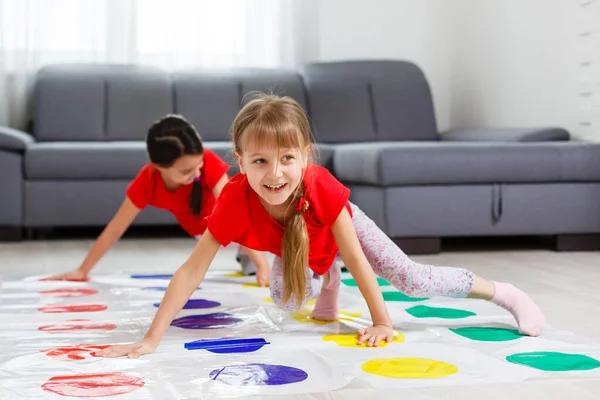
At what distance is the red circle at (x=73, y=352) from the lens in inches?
65.6

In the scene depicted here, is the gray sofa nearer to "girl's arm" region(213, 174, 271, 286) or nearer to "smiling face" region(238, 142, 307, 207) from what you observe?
"girl's arm" region(213, 174, 271, 286)

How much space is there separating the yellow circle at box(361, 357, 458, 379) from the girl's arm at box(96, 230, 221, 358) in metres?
0.41

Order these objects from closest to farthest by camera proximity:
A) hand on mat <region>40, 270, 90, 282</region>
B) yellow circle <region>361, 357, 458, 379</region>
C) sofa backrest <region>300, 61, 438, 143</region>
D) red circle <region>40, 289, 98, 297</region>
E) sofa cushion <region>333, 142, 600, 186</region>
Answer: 1. yellow circle <region>361, 357, 458, 379</region>
2. red circle <region>40, 289, 98, 297</region>
3. hand on mat <region>40, 270, 90, 282</region>
4. sofa cushion <region>333, 142, 600, 186</region>
5. sofa backrest <region>300, 61, 438, 143</region>

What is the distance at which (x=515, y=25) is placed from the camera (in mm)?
4527

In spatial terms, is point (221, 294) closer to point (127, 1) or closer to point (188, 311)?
point (188, 311)

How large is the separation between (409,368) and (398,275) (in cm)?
40

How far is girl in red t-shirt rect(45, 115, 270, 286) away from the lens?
8.18 ft

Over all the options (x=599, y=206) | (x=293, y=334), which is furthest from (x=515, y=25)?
(x=293, y=334)

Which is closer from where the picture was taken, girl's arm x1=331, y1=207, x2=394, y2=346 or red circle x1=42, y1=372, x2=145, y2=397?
red circle x1=42, y1=372, x2=145, y2=397

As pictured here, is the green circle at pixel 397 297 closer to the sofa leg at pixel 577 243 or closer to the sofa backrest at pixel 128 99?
the sofa leg at pixel 577 243

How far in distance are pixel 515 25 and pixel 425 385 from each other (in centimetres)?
347

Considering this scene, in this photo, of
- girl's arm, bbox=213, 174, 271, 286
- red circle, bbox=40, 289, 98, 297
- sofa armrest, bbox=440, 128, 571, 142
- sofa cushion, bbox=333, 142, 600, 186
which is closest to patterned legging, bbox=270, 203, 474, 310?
girl's arm, bbox=213, 174, 271, 286

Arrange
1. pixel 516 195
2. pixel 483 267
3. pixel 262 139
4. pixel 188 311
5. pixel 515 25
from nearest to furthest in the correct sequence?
1. pixel 262 139
2. pixel 188 311
3. pixel 483 267
4. pixel 516 195
5. pixel 515 25

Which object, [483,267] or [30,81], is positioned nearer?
[483,267]
